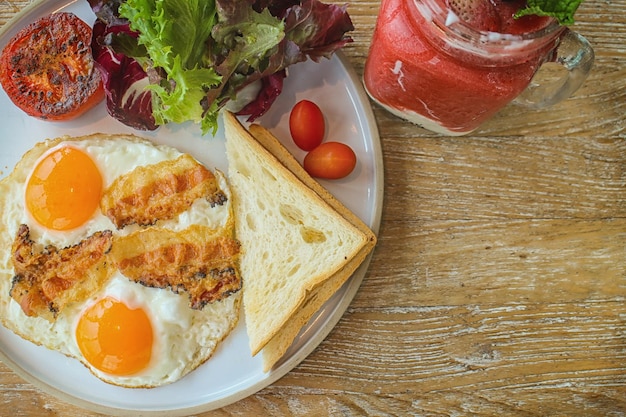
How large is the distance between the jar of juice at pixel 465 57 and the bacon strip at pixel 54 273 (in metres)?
1.24

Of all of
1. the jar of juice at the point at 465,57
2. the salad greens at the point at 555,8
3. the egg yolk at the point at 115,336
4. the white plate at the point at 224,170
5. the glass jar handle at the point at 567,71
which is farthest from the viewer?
the white plate at the point at 224,170

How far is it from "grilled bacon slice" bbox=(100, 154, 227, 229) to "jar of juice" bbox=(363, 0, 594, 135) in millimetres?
775

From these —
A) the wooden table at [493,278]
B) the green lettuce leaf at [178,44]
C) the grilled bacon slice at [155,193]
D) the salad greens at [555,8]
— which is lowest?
the wooden table at [493,278]

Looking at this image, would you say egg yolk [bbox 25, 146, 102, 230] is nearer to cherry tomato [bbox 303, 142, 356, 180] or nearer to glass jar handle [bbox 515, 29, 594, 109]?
cherry tomato [bbox 303, 142, 356, 180]

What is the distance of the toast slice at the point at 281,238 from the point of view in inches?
85.0

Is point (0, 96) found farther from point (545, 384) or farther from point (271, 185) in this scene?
point (545, 384)

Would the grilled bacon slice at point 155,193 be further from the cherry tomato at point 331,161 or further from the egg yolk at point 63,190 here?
the cherry tomato at point 331,161

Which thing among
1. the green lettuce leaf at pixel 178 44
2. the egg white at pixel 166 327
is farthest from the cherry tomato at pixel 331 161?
the egg white at pixel 166 327

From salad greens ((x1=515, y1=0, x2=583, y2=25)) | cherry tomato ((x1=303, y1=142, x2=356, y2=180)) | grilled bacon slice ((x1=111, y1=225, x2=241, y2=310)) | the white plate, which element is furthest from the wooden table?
salad greens ((x1=515, y1=0, x2=583, y2=25))

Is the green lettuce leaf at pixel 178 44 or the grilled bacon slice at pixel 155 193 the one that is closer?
the green lettuce leaf at pixel 178 44

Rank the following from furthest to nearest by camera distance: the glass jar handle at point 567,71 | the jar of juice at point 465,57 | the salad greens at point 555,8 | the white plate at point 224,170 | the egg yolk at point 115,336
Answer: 1. the white plate at point 224,170
2. the egg yolk at point 115,336
3. the glass jar handle at point 567,71
4. the jar of juice at point 465,57
5. the salad greens at point 555,8

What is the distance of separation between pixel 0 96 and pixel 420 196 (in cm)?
174

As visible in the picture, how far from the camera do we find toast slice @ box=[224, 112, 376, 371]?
2.16 metres

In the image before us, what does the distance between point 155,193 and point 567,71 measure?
5.13 ft
